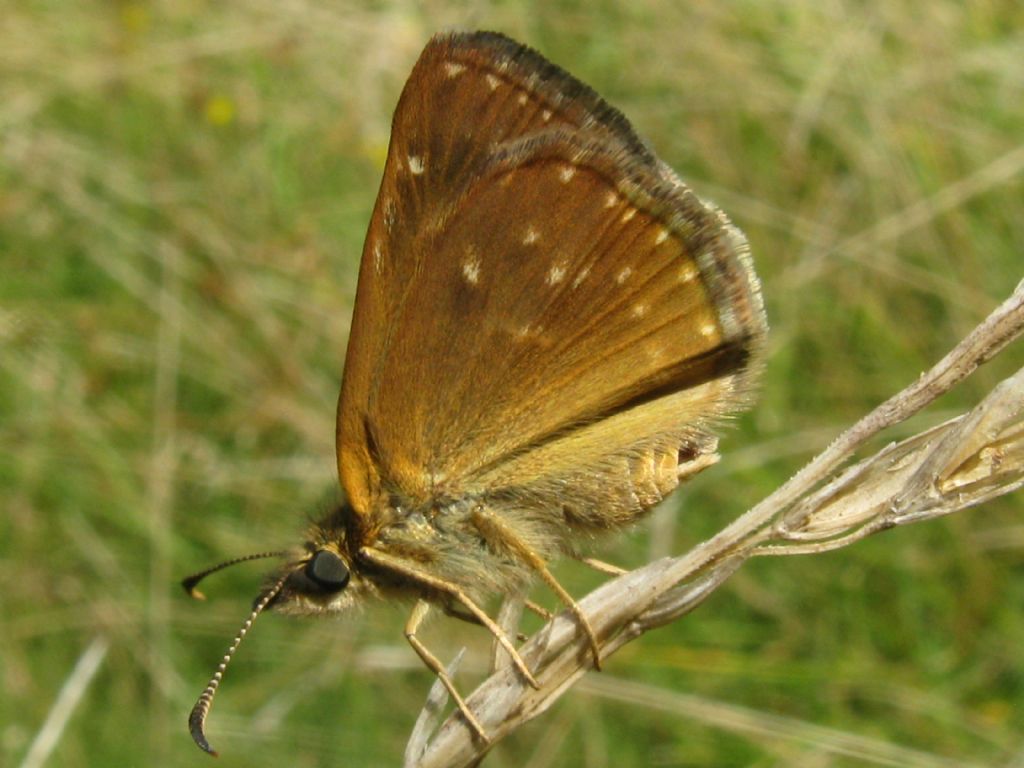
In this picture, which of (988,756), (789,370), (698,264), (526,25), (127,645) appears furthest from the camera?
(526,25)

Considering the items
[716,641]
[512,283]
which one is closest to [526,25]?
[716,641]

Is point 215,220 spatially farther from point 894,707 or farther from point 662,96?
point 894,707

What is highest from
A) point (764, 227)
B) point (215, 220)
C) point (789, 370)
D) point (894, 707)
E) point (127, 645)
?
point (764, 227)

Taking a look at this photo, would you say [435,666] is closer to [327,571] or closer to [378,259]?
[327,571]

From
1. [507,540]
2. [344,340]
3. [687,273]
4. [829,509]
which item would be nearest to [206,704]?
[507,540]

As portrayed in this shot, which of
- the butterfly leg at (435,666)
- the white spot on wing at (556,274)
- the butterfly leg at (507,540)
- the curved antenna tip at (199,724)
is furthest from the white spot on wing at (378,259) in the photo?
the curved antenna tip at (199,724)

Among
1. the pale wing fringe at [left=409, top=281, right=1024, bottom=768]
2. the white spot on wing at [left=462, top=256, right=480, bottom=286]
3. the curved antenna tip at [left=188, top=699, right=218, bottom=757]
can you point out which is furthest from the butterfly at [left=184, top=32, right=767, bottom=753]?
the pale wing fringe at [left=409, top=281, right=1024, bottom=768]

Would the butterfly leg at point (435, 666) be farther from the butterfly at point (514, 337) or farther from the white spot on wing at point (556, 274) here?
the white spot on wing at point (556, 274)
